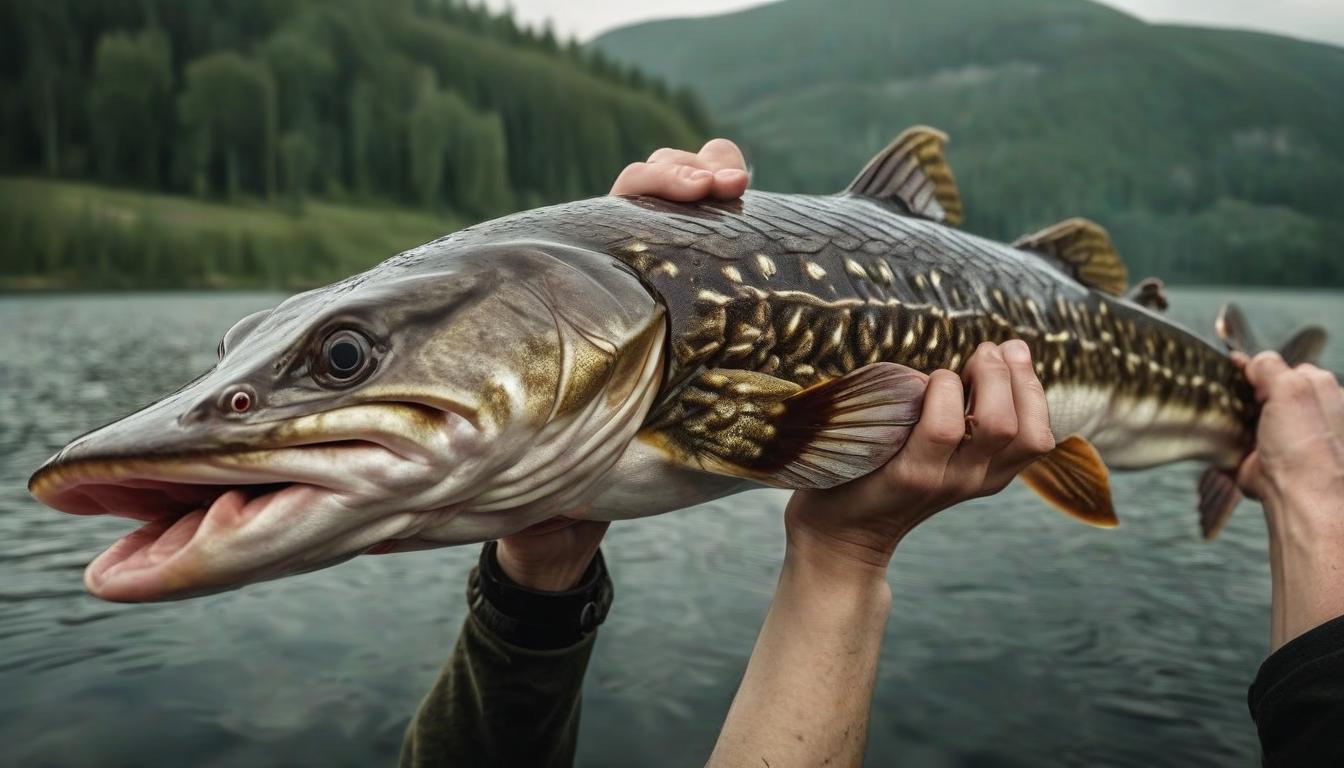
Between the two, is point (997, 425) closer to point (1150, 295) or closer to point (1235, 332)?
point (1150, 295)

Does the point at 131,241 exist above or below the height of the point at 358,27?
below

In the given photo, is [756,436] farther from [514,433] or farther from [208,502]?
[208,502]

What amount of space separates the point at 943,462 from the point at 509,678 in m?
1.40

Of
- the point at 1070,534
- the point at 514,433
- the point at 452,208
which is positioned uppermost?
the point at 514,433

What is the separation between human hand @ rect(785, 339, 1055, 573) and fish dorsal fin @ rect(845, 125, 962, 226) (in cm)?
84

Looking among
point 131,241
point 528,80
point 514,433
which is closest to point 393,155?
point 528,80

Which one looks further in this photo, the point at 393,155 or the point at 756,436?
the point at 393,155

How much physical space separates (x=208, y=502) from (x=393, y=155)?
9443 cm

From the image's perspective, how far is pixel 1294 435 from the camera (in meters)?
3.68

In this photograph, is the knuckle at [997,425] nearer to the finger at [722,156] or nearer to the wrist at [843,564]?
the wrist at [843,564]

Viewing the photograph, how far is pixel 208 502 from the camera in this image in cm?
182

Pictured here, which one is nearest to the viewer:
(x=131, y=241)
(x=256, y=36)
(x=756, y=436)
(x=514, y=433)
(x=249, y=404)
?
(x=249, y=404)

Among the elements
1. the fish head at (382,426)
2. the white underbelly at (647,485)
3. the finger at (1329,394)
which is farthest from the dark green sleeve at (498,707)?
the finger at (1329,394)

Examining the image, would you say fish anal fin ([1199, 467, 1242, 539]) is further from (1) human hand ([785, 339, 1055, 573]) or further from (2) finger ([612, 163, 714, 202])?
(2) finger ([612, 163, 714, 202])
